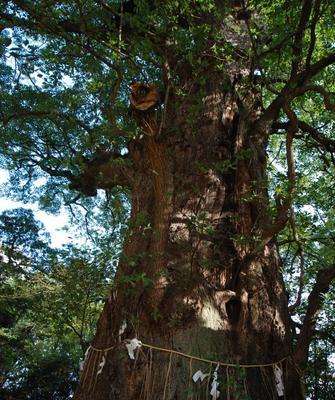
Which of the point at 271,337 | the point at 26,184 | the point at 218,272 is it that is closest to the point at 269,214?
the point at 218,272

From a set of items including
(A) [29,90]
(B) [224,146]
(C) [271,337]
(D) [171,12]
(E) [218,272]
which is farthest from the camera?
(A) [29,90]

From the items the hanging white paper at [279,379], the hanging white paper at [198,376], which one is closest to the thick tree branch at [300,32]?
the hanging white paper at [279,379]

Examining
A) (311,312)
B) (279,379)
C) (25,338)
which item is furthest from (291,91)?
(25,338)

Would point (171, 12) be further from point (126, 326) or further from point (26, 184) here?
point (26, 184)

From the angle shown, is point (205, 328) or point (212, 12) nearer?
point (205, 328)

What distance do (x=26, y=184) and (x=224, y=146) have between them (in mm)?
5249

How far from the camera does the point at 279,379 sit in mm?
2623

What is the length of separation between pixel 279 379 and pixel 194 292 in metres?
0.80

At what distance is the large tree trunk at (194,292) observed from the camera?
250 cm

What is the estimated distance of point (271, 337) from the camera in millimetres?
2855

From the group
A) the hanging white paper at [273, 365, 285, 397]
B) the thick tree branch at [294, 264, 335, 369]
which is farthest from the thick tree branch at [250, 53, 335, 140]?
the hanging white paper at [273, 365, 285, 397]

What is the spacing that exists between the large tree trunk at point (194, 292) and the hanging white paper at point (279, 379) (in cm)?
3

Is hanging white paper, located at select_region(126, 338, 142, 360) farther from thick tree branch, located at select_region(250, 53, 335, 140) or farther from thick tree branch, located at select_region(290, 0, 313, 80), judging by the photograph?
thick tree branch, located at select_region(290, 0, 313, 80)

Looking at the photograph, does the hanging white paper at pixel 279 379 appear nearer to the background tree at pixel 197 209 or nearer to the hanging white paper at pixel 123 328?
the background tree at pixel 197 209
